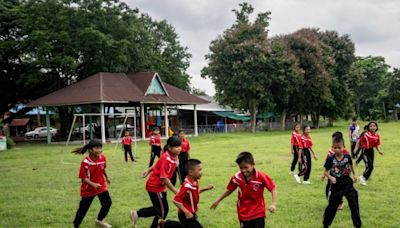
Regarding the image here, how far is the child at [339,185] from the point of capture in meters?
6.43

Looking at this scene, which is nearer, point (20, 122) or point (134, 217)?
point (134, 217)

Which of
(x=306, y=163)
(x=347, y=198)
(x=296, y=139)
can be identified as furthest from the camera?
(x=296, y=139)

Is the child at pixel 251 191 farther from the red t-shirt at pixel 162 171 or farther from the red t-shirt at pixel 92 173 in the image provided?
the red t-shirt at pixel 92 173

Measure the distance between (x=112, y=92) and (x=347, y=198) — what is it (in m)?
26.4

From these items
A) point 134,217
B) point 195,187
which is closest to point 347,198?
point 195,187

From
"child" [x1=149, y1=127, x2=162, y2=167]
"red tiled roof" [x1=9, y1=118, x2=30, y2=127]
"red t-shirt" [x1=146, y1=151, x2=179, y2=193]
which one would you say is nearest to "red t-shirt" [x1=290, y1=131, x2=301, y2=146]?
"child" [x1=149, y1=127, x2=162, y2=167]

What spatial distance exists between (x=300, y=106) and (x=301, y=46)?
6.28 metres

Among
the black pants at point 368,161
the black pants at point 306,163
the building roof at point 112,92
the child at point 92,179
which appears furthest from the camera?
the building roof at point 112,92

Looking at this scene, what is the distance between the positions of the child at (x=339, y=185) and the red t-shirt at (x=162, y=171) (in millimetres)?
2356

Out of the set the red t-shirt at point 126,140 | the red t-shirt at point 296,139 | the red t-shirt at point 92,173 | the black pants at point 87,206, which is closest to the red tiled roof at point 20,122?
the red t-shirt at point 126,140

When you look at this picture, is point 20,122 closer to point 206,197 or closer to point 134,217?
point 206,197

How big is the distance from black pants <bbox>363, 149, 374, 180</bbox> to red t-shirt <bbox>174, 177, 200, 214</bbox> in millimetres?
6517

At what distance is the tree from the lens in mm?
39906

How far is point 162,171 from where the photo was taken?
5.97 m
